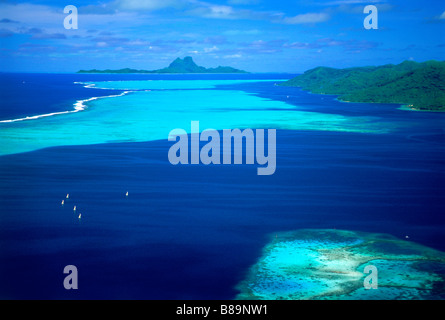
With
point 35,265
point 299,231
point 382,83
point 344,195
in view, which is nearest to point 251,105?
point 382,83

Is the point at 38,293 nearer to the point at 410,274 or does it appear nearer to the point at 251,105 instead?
the point at 410,274

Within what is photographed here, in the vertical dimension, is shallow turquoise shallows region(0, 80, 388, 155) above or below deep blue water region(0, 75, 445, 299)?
above

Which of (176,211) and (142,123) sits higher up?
(142,123)

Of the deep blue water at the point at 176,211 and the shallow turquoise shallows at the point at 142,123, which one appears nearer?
the deep blue water at the point at 176,211

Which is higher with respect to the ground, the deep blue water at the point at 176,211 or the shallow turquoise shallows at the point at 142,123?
the shallow turquoise shallows at the point at 142,123

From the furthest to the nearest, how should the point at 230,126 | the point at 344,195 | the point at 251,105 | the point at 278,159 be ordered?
the point at 251,105
the point at 230,126
the point at 278,159
the point at 344,195

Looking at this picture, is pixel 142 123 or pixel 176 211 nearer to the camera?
pixel 176 211

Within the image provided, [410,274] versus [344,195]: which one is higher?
[344,195]

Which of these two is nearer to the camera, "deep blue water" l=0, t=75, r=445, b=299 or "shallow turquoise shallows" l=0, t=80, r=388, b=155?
"deep blue water" l=0, t=75, r=445, b=299
